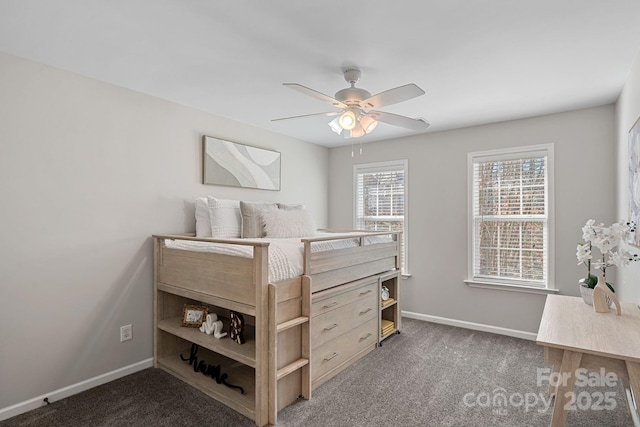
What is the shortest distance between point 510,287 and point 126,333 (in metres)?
3.61

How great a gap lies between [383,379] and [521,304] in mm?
1833

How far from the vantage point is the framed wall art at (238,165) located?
129 inches

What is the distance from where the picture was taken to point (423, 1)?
5.27 feet

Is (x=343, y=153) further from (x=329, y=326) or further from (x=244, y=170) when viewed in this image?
(x=329, y=326)

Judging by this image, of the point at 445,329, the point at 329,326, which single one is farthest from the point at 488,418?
the point at 445,329

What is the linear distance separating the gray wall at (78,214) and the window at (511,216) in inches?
118

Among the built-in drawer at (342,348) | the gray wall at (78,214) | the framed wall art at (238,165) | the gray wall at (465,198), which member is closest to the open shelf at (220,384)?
the gray wall at (78,214)

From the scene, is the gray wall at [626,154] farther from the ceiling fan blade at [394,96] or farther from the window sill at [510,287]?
the ceiling fan blade at [394,96]

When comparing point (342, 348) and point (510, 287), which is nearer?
point (342, 348)

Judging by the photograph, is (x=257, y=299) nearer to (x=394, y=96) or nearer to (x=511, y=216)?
(x=394, y=96)

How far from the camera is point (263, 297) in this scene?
2078 millimetres

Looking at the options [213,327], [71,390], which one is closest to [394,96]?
[213,327]

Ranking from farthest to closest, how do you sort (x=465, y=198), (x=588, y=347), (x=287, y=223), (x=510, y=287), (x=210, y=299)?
1. (x=465, y=198)
2. (x=510, y=287)
3. (x=287, y=223)
4. (x=210, y=299)
5. (x=588, y=347)

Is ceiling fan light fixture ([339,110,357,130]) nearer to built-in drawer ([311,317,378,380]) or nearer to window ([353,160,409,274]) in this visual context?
built-in drawer ([311,317,378,380])
